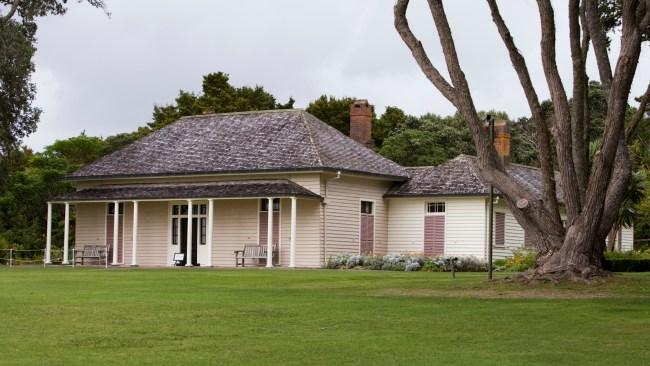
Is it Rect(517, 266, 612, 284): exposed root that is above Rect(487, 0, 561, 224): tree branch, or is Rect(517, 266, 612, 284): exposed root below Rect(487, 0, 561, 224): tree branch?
below

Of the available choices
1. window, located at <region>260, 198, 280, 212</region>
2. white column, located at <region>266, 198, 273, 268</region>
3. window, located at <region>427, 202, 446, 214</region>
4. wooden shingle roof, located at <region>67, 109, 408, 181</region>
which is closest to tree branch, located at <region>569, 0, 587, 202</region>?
wooden shingle roof, located at <region>67, 109, 408, 181</region>

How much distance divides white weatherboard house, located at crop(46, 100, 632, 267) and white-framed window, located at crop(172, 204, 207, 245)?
0.13ft

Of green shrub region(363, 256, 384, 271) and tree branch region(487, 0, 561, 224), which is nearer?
tree branch region(487, 0, 561, 224)

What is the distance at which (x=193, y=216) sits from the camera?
4144cm

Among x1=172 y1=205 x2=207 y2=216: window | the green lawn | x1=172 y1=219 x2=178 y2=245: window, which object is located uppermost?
x1=172 y1=205 x2=207 y2=216: window

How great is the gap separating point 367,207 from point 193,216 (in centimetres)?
628

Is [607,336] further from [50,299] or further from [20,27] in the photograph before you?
[20,27]

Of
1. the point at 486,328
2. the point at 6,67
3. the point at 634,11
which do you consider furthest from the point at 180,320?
the point at 6,67

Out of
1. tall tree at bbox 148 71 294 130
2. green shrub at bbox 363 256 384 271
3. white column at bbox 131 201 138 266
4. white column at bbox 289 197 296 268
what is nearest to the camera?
green shrub at bbox 363 256 384 271

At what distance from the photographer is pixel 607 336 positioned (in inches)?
551

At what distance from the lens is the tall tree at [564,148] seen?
70.2 ft

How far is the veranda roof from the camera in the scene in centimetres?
3809

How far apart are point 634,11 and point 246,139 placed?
908 inches

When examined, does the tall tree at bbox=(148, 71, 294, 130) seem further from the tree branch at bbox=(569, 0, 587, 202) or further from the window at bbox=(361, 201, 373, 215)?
the tree branch at bbox=(569, 0, 587, 202)
